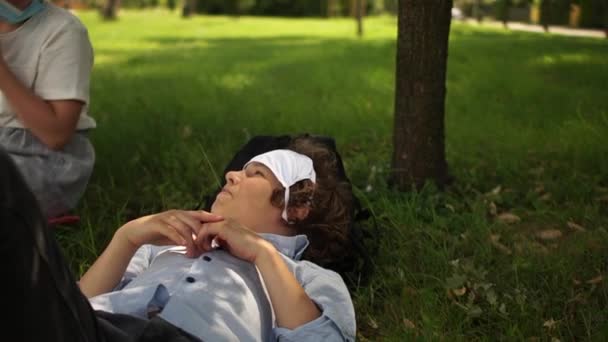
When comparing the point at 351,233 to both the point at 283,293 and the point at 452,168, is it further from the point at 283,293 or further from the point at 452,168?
the point at 452,168

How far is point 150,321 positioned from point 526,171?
10.8 ft

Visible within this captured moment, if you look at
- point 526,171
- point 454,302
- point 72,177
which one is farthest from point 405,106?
point 72,177

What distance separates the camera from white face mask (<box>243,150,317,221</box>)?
2840 mm

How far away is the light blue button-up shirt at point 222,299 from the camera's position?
2281 millimetres

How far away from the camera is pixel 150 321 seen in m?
2.06

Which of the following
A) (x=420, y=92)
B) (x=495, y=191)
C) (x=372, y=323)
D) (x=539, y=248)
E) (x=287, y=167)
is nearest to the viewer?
(x=287, y=167)

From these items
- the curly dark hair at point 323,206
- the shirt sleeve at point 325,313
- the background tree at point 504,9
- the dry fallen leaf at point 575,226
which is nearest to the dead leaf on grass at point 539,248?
the dry fallen leaf at point 575,226

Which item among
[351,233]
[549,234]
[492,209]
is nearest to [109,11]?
[492,209]

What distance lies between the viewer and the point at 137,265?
9.20ft

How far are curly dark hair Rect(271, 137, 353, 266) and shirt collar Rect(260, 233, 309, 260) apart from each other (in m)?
0.09

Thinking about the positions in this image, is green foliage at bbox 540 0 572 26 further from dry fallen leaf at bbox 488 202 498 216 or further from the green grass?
dry fallen leaf at bbox 488 202 498 216

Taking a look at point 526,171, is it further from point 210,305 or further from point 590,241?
point 210,305

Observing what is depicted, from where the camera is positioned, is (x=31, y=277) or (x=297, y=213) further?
(x=297, y=213)

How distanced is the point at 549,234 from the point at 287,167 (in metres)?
1.59
